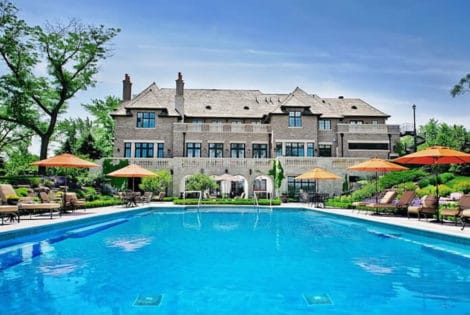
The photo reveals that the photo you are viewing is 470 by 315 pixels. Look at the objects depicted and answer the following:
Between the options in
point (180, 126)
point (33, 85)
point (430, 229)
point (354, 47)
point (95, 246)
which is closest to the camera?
point (95, 246)

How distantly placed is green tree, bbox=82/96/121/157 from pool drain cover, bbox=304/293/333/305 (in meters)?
42.4

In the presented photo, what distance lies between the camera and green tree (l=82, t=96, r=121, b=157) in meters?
44.7

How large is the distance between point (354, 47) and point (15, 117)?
28.3 meters

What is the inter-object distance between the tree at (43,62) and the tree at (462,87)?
3369 cm

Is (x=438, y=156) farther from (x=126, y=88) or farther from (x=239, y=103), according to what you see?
(x=126, y=88)

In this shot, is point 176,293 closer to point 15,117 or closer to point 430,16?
point 430,16

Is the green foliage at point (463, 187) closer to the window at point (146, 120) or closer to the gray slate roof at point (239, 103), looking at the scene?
the gray slate roof at point (239, 103)

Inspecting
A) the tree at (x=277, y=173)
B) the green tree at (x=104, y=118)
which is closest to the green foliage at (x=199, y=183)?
the tree at (x=277, y=173)

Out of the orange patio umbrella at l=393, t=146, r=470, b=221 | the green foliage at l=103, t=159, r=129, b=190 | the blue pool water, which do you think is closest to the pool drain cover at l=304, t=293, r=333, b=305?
the blue pool water

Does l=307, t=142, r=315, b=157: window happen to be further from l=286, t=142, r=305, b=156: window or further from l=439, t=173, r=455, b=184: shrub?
l=439, t=173, r=455, b=184: shrub

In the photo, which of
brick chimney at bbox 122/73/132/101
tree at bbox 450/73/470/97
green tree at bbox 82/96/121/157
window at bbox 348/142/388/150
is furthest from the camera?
green tree at bbox 82/96/121/157

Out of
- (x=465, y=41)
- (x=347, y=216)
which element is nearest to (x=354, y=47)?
(x=465, y=41)

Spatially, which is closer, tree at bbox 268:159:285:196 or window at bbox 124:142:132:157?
tree at bbox 268:159:285:196

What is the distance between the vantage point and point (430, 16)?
1550 cm
